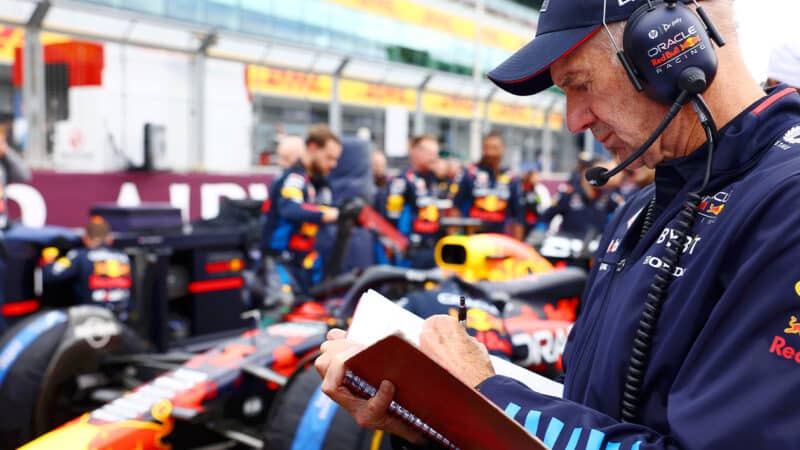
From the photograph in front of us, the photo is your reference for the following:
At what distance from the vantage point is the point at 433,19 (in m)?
19.2

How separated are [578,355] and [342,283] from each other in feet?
10.3

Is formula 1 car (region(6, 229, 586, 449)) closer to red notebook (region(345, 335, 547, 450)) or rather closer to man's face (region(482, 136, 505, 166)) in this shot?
red notebook (region(345, 335, 547, 450))

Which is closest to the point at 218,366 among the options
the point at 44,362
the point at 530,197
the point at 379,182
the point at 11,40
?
the point at 44,362

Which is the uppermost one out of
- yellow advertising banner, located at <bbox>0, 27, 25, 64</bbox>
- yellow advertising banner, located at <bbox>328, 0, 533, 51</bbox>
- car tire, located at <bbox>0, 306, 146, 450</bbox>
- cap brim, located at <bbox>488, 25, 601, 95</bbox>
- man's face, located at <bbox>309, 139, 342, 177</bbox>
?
yellow advertising banner, located at <bbox>328, 0, 533, 51</bbox>

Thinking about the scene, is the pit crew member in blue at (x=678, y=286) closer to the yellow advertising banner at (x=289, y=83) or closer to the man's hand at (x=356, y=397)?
the man's hand at (x=356, y=397)

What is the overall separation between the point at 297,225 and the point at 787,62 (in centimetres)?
429

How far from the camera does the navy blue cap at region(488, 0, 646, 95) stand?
3.58ft

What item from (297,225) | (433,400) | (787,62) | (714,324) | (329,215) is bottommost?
(297,225)

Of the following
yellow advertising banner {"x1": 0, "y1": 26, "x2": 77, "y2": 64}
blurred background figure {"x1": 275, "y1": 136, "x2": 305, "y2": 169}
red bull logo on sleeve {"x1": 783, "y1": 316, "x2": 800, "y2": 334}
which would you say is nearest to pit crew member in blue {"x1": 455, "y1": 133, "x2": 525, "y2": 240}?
blurred background figure {"x1": 275, "y1": 136, "x2": 305, "y2": 169}

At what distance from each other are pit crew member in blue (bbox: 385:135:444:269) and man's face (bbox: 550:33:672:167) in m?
6.75

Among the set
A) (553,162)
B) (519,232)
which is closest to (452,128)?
(553,162)

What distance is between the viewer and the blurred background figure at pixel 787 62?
1.97 metres

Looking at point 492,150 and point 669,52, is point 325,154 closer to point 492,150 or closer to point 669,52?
point 492,150

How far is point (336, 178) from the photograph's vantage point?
6742 millimetres
